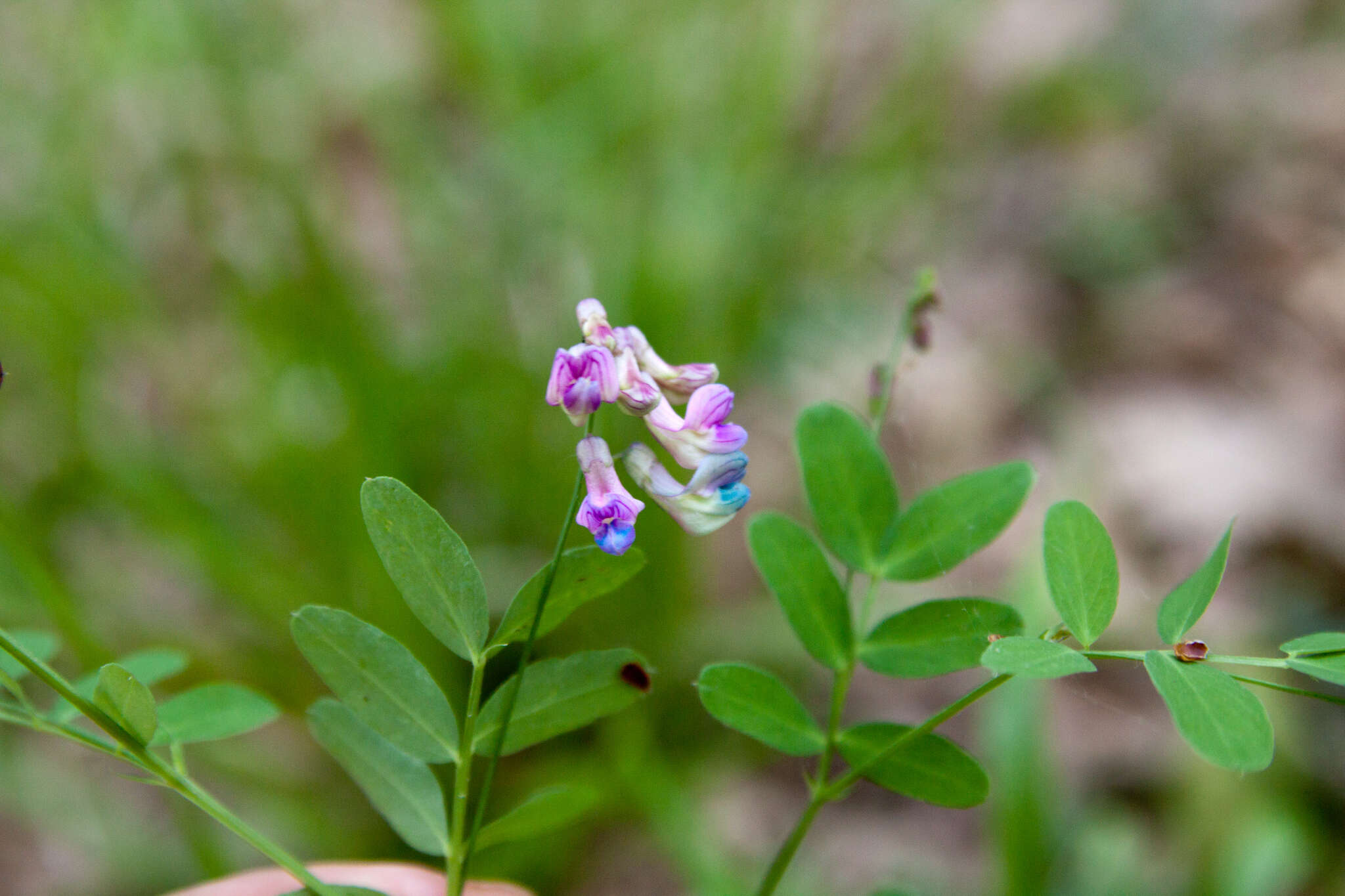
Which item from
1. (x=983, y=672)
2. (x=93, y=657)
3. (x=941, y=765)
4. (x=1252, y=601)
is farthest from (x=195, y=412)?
(x=1252, y=601)

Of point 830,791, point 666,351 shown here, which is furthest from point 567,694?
point 666,351

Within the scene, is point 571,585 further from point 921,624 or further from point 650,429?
point 921,624

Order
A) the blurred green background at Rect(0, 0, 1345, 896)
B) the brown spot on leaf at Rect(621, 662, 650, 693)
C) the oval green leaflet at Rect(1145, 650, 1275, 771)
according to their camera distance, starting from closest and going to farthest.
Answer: the oval green leaflet at Rect(1145, 650, 1275, 771), the brown spot on leaf at Rect(621, 662, 650, 693), the blurred green background at Rect(0, 0, 1345, 896)

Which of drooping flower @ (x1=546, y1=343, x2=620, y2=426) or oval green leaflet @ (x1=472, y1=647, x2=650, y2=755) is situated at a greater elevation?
drooping flower @ (x1=546, y1=343, x2=620, y2=426)

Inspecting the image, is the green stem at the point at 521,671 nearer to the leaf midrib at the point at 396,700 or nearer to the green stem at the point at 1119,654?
the leaf midrib at the point at 396,700

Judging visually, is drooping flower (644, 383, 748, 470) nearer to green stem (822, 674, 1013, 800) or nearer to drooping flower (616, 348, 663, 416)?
drooping flower (616, 348, 663, 416)

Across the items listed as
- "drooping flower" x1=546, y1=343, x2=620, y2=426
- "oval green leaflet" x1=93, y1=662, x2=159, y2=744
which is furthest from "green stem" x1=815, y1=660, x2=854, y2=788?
"oval green leaflet" x1=93, y1=662, x2=159, y2=744

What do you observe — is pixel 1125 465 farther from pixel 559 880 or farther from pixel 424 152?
pixel 424 152
